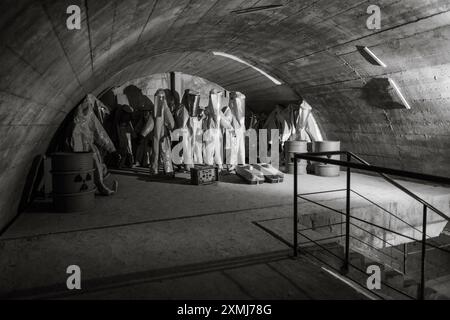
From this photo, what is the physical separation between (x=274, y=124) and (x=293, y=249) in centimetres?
829

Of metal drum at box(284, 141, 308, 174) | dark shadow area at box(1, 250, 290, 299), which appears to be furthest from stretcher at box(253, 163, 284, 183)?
dark shadow area at box(1, 250, 290, 299)

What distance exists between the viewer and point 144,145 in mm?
10930

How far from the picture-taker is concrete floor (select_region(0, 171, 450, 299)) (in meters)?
2.76

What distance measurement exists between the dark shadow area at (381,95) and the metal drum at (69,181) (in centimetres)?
603

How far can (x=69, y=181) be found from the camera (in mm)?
5027

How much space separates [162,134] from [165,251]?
524cm

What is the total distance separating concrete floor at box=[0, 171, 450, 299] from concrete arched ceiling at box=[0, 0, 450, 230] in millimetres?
946

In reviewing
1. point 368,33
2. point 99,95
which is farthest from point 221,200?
point 99,95

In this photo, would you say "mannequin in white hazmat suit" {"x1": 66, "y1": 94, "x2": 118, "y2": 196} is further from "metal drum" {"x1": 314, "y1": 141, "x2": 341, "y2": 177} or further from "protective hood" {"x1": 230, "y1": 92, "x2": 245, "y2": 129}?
"metal drum" {"x1": 314, "y1": 141, "x2": 341, "y2": 177}

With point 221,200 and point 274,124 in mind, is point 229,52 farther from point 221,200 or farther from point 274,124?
point 221,200

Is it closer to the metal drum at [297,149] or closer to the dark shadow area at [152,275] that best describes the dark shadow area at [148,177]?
the metal drum at [297,149]

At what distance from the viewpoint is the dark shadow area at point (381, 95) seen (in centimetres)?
719

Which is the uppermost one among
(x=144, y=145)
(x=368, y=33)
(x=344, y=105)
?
(x=368, y=33)

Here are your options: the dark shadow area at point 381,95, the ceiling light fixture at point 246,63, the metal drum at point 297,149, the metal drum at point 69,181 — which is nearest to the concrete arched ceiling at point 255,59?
the dark shadow area at point 381,95
